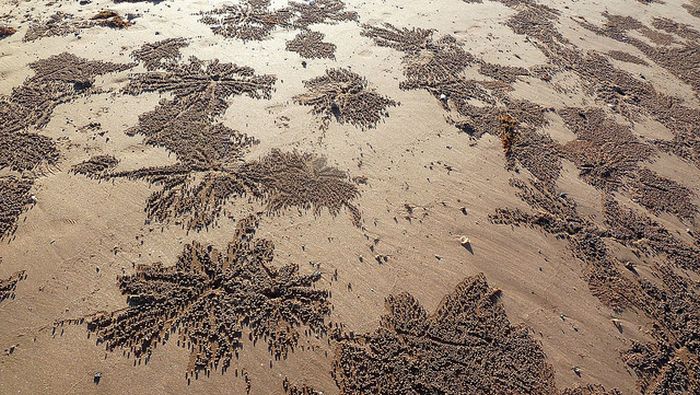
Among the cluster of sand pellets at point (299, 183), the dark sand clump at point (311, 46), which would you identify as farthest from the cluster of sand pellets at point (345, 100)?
the cluster of sand pellets at point (299, 183)

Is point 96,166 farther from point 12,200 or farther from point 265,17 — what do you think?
point 265,17

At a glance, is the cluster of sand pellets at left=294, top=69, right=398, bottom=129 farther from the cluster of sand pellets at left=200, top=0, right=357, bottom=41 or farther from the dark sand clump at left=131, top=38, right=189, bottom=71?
the dark sand clump at left=131, top=38, right=189, bottom=71

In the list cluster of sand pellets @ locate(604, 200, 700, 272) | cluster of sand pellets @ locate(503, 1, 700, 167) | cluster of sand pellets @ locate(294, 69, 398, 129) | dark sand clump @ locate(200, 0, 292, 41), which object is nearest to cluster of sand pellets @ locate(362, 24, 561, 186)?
cluster of sand pellets @ locate(294, 69, 398, 129)

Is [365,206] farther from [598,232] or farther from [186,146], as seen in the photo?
[598,232]

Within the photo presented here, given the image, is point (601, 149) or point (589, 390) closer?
point (589, 390)

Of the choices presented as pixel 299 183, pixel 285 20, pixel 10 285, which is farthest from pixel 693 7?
pixel 10 285

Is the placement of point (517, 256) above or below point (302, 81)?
below

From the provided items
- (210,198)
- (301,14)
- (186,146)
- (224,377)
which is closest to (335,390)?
(224,377)
